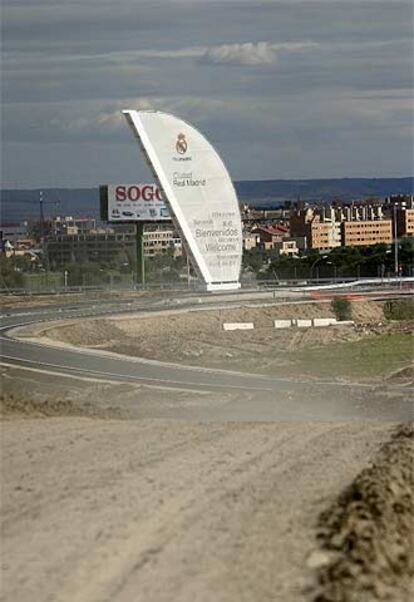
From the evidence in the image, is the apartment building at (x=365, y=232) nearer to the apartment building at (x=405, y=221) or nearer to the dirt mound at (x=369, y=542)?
the apartment building at (x=405, y=221)

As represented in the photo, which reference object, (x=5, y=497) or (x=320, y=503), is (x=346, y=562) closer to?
(x=320, y=503)

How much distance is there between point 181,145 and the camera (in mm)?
78500

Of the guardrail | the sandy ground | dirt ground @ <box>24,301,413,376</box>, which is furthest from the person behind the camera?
the guardrail

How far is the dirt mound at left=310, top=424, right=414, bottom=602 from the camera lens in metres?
12.0

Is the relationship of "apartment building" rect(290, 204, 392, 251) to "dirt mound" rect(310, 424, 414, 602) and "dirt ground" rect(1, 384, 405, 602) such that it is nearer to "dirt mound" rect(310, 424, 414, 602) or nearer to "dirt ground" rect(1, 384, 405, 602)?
"dirt ground" rect(1, 384, 405, 602)

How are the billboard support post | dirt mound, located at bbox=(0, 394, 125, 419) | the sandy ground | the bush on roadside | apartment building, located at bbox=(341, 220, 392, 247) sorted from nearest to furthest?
the sandy ground < dirt mound, located at bbox=(0, 394, 125, 419) < the bush on roadside < the billboard support post < apartment building, located at bbox=(341, 220, 392, 247)

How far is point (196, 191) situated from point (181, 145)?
99.0 inches

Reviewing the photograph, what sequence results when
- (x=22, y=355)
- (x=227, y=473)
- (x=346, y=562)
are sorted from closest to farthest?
1. (x=346, y=562)
2. (x=227, y=473)
3. (x=22, y=355)

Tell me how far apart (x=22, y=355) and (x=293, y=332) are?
655 inches

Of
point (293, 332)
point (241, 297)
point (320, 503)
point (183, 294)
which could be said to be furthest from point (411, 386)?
point (183, 294)

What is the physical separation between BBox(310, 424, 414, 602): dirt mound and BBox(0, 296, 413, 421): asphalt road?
1310cm

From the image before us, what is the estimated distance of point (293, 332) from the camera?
58.7 m

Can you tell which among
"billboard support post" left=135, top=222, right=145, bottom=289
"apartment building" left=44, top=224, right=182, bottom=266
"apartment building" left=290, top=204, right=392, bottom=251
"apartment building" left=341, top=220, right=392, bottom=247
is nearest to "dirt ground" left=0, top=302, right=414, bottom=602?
"billboard support post" left=135, top=222, right=145, bottom=289

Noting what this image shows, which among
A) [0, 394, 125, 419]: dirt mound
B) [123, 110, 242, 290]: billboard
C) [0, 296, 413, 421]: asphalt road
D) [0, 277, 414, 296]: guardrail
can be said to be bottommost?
[0, 277, 414, 296]: guardrail
